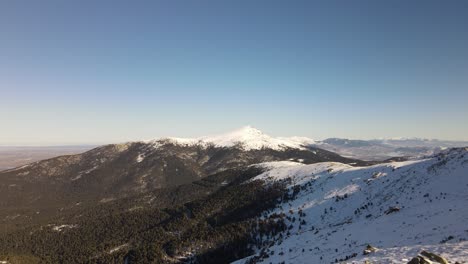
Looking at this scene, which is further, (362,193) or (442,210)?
(362,193)

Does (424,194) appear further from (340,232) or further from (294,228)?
(294,228)

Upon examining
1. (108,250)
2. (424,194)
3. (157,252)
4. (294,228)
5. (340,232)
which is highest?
(424,194)

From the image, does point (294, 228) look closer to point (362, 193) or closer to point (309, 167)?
point (362, 193)

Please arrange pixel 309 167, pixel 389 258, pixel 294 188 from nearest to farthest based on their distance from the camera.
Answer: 1. pixel 389 258
2. pixel 294 188
3. pixel 309 167

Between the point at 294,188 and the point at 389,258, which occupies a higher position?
the point at 389,258

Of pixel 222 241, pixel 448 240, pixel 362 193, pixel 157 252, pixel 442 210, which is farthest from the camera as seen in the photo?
pixel 157 252

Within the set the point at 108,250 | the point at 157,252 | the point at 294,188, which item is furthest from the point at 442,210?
the point at 108,250

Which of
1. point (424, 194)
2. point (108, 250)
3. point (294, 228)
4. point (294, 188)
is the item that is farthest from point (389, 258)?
point (108, 250)
